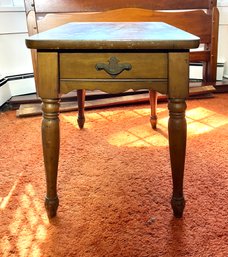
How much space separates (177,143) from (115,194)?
0.30 m

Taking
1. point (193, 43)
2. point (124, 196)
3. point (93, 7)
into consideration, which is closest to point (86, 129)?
point (124, 196)

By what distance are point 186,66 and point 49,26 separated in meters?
1.24

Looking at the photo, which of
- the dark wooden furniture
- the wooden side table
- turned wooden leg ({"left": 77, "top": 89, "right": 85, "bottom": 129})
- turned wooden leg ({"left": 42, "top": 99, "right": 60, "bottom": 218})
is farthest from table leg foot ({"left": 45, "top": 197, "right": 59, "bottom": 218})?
the dark wooden furniture

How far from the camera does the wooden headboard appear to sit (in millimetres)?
1752

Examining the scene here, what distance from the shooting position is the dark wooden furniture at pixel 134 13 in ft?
5.75

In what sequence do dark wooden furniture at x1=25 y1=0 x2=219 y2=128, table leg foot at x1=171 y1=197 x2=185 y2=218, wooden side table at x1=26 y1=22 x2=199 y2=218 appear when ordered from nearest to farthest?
1. wooden side table at x1=26 y1=22 x2=199 y2=218
2. table leg foot at x1=171 y1=197 x2=185 y2=218
3. dark wooden furniture at x1=25 y1=0 x2=219 y2=128

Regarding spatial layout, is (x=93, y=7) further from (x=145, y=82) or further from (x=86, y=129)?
(x=145, y=82)

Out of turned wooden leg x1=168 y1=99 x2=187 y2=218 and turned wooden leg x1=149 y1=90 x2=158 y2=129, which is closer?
turned wooden leg x1=168 y1=99 x2=187 y2=218

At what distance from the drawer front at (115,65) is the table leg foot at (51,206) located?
349 millimetres

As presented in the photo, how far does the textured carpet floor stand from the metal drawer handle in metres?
0.40

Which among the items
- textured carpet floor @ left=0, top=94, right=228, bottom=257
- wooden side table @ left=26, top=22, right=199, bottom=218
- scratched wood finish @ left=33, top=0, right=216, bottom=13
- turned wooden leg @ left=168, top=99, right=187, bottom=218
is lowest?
textured carpet floor @ left=0, top=94, right=228, bottom=257

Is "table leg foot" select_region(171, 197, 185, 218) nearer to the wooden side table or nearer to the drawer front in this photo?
the wooden side table

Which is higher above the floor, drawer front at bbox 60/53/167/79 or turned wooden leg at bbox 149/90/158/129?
drawer front at bbox 60/53/167/79

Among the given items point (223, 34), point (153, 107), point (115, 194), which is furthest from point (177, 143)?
point (223, 34)
